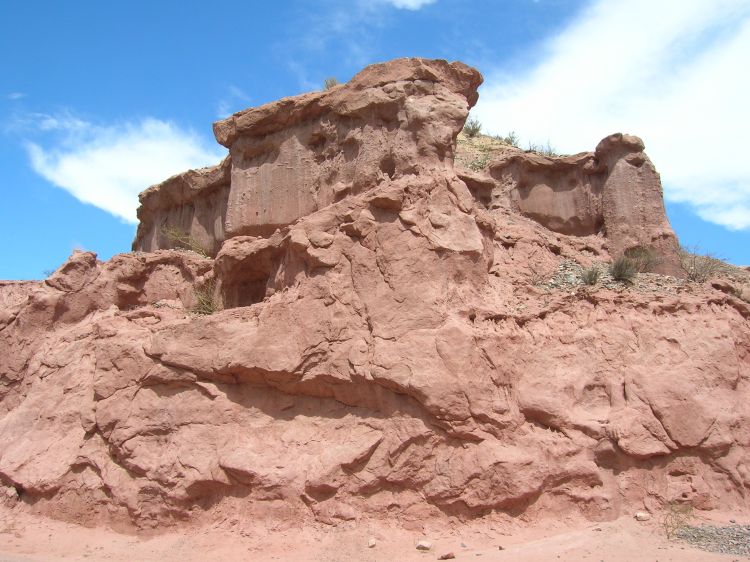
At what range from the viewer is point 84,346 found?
981 centimetres

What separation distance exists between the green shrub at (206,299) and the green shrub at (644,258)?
6.90 metres

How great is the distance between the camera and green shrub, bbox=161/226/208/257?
486 inches

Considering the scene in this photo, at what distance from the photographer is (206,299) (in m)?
10.5

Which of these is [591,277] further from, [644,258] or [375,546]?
[375,546]

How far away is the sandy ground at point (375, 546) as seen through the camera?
6766 mm

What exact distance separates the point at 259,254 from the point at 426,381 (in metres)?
3.80

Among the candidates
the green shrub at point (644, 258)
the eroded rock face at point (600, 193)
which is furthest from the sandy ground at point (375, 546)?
the eroded rock face at point (600, 193)

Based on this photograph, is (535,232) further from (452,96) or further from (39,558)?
(39,558)

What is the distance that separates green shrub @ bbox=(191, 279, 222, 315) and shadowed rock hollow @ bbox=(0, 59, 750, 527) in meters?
0.07

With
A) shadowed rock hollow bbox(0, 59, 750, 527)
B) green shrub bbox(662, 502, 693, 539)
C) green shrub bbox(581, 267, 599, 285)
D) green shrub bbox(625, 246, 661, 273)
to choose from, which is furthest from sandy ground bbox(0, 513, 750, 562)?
green shrub bbox(625, 246, 661, 273)

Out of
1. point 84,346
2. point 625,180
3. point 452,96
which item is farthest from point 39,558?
point 625,180

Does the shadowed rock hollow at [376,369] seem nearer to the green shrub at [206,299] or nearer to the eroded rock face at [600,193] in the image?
the green shrub at [206,299]

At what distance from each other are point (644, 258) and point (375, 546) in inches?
275

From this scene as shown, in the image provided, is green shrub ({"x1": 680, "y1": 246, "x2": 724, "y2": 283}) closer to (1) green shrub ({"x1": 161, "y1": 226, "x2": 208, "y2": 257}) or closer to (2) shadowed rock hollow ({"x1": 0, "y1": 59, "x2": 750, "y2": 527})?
(2) shadowed rock hollow ({"x1": 0, "y1": 59, "x2": 750, "y2": 527})
